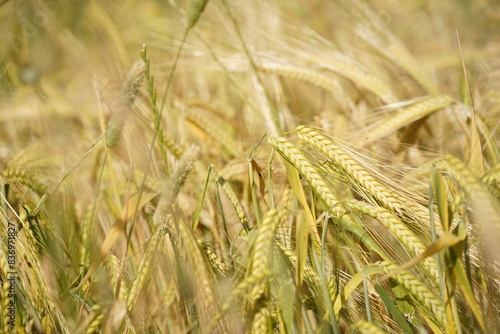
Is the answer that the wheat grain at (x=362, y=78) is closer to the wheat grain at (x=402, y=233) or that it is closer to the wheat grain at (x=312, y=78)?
the wheat grain at (x=312, y=78)

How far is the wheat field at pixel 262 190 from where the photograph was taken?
0.58 metres

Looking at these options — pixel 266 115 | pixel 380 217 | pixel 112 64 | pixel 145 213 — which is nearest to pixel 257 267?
pixel 380 217

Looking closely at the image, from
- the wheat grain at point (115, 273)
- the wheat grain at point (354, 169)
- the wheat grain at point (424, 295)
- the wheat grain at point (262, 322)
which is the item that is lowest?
the wheat grain at point (115, 273)

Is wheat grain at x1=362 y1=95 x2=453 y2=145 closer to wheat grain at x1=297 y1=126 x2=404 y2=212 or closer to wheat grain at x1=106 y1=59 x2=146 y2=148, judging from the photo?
wheat grain at x1=297 y1=126 x2=404 y2=212

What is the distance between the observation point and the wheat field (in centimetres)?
58

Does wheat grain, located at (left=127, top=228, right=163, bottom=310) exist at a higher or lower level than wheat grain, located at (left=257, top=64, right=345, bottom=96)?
lower

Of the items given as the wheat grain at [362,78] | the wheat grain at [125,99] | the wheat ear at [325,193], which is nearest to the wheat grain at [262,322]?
the wheat ear at [325,193]

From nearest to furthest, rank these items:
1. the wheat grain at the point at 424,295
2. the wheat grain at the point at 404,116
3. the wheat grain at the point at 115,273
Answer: the wheat grain at the point at 424,295 → the wheat grain at the point at 115,273 → the wheat grain at the point at 404,116

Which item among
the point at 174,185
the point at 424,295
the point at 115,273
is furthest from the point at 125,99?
the point at 424,295

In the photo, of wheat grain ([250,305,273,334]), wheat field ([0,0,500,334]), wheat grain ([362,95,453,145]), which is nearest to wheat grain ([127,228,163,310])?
wheat field ([0,0,500,334])

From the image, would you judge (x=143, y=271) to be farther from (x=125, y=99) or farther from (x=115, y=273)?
(x=125, y=99)

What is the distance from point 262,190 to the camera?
30.6 inches

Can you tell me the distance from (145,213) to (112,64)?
0.47 meters

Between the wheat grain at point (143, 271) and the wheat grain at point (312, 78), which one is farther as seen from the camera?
the wheat grain at point (312, 78)
